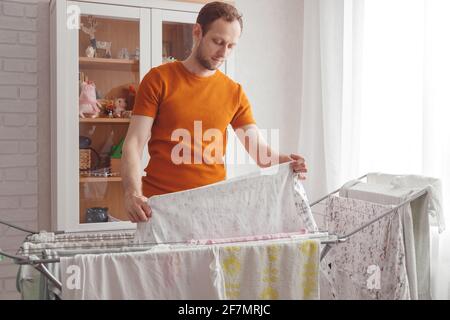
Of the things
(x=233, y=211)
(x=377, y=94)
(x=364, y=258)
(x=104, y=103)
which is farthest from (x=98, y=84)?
(x=364, y=258)

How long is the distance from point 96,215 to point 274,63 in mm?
1533

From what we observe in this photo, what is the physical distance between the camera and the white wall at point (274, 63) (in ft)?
11.0

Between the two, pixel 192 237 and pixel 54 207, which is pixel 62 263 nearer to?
pixel 192 237

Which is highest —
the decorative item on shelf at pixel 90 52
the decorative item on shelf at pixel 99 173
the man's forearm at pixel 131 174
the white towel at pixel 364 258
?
the decorative item on shelf at pixel 90 52

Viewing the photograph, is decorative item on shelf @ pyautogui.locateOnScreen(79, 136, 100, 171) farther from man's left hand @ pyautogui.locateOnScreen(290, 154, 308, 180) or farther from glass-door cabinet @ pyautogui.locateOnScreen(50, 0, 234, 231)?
man's left hand @ pyautogui.locateOnScreen(290, 154, 308, 180)

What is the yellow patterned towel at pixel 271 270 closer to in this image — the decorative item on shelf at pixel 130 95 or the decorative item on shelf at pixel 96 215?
the decorative item on shelf at pixel 96 215

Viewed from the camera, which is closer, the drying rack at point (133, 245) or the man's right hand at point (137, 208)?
the drying rack at point (133, 245)

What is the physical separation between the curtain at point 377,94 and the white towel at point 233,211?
810 millimetres

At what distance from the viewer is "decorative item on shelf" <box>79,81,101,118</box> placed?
263cm

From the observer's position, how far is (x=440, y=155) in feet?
7.36

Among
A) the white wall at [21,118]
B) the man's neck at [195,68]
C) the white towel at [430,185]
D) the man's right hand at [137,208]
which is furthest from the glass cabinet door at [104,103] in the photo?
the white towel at [430,185]

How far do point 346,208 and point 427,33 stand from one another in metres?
0.91

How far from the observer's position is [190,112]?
1779 mm

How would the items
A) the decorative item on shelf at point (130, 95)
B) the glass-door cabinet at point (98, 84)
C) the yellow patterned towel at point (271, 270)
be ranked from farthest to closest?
the decorative item on shelf at point (130, 95) → the glass-door cabinet at point (98, 84) → the yellow patterned towel at point (271, 270)
